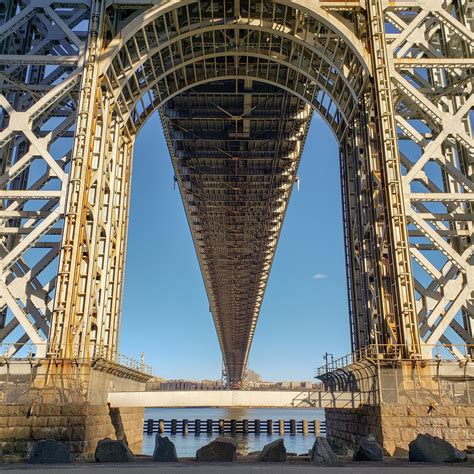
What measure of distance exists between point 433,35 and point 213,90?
48.3 feet

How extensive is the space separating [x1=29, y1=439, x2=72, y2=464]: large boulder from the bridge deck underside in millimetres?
25578

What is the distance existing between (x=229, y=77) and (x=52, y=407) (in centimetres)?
1975

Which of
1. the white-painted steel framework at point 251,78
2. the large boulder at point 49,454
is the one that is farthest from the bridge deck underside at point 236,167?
the large boulder at point 49,454

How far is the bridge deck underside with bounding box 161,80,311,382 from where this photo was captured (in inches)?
1366

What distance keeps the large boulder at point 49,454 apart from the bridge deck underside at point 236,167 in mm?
25578

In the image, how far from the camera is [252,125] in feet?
123

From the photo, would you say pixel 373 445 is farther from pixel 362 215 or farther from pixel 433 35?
pixel 433 35

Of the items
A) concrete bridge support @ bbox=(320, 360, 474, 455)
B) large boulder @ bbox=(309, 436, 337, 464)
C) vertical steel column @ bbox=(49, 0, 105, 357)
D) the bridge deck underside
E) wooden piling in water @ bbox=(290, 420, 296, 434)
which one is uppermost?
the bridge deck underside

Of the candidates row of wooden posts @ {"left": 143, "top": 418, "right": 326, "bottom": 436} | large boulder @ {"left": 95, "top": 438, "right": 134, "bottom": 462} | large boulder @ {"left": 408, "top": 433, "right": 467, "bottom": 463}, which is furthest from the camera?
row of wooden posts @ {"left": 143, "top": 418, "right": 326, "bottom": 436}

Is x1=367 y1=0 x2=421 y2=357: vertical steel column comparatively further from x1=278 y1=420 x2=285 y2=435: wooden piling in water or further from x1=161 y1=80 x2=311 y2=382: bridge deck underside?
x1=278 y1=420 x2=285 y2=435: wooden piling in water

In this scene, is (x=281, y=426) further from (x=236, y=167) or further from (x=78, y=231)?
(x=78, y=231)

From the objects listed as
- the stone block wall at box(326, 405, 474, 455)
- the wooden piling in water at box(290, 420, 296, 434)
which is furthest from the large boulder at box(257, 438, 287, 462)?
the wooden piling in water at box(290, 420, 296, 434)

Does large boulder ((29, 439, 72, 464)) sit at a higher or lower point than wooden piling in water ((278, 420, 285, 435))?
higher

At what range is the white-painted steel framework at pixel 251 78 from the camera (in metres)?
17.7
